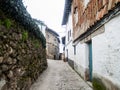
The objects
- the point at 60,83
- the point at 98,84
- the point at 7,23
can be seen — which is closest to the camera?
the point at 7,23

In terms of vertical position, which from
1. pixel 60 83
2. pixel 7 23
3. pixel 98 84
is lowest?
pixel 60 83

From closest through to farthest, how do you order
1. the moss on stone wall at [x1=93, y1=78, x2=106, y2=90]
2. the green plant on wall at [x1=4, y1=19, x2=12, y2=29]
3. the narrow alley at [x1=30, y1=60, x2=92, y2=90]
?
1. the green plant on wall at [x1=4, y1=19, x2=12, y2=29]
2. the moss on stone wall at [x1=93, y1=78, x2=106, y2=90]
3. the narrow alley at [x1=30, y1=60, x2=92, y2=90]

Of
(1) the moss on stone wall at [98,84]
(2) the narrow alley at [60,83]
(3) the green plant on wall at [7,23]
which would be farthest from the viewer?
(2) the narrow alley at [60,83]

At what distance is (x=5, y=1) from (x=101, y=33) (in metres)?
3.19

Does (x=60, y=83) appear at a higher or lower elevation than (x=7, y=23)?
lower

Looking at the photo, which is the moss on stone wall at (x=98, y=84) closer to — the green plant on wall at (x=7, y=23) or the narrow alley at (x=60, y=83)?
the narrow alley at (x=60, y=83)

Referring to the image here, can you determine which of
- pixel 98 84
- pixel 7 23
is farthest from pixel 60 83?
pixel 7 23

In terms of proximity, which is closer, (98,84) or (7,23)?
(7,23)

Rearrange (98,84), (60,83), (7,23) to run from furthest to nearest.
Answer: (60,83) → (98,84) → (7,23)

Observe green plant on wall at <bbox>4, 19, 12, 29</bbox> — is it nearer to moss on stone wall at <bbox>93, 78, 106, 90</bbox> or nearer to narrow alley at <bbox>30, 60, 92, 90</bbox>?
moss on stone wall at <bbox>93, 78, 106, 90</bbox>

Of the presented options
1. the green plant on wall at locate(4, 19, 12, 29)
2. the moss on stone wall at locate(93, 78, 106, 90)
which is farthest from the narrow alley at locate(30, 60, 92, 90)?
the green plant on wall at locate(4, 19, 12, 29)

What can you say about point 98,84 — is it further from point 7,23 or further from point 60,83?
point 7,23

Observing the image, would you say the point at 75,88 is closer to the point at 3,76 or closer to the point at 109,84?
the point at 109,84

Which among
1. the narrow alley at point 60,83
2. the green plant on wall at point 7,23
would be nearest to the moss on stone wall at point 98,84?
the narrow alley at point 60,83
